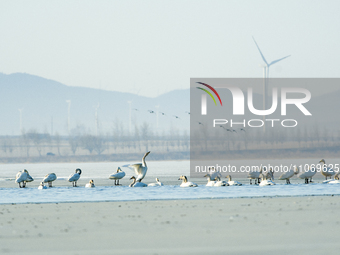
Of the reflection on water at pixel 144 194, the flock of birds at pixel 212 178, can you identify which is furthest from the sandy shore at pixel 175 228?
the flock of birds at pixel 212 178

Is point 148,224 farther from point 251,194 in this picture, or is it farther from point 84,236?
point 251,194

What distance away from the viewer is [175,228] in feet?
61.4

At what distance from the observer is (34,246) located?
1591 cm

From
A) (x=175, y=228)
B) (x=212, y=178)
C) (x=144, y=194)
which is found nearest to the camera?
(x=175, y=228)

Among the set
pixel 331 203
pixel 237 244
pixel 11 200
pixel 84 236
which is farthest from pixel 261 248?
pixel 11 200

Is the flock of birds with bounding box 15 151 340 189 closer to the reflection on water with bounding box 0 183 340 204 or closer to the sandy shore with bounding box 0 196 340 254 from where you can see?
the reflection on water with bounding box 0 183 340 204

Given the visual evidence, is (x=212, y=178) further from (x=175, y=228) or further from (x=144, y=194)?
(x=175, y=228)

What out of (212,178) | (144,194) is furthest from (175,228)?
(212,178)

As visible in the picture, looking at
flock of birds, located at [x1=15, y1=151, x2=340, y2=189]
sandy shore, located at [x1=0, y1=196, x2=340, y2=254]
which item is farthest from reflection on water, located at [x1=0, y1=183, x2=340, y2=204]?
sandy shore, located at [x1=0, y1=196, x2=340, y2=254]

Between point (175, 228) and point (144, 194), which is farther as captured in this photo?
point (144, 194)

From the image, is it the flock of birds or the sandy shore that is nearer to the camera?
the sandy shore

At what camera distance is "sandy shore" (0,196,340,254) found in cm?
1548

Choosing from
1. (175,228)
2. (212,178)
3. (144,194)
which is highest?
(212,178)

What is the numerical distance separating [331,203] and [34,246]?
532 inches
